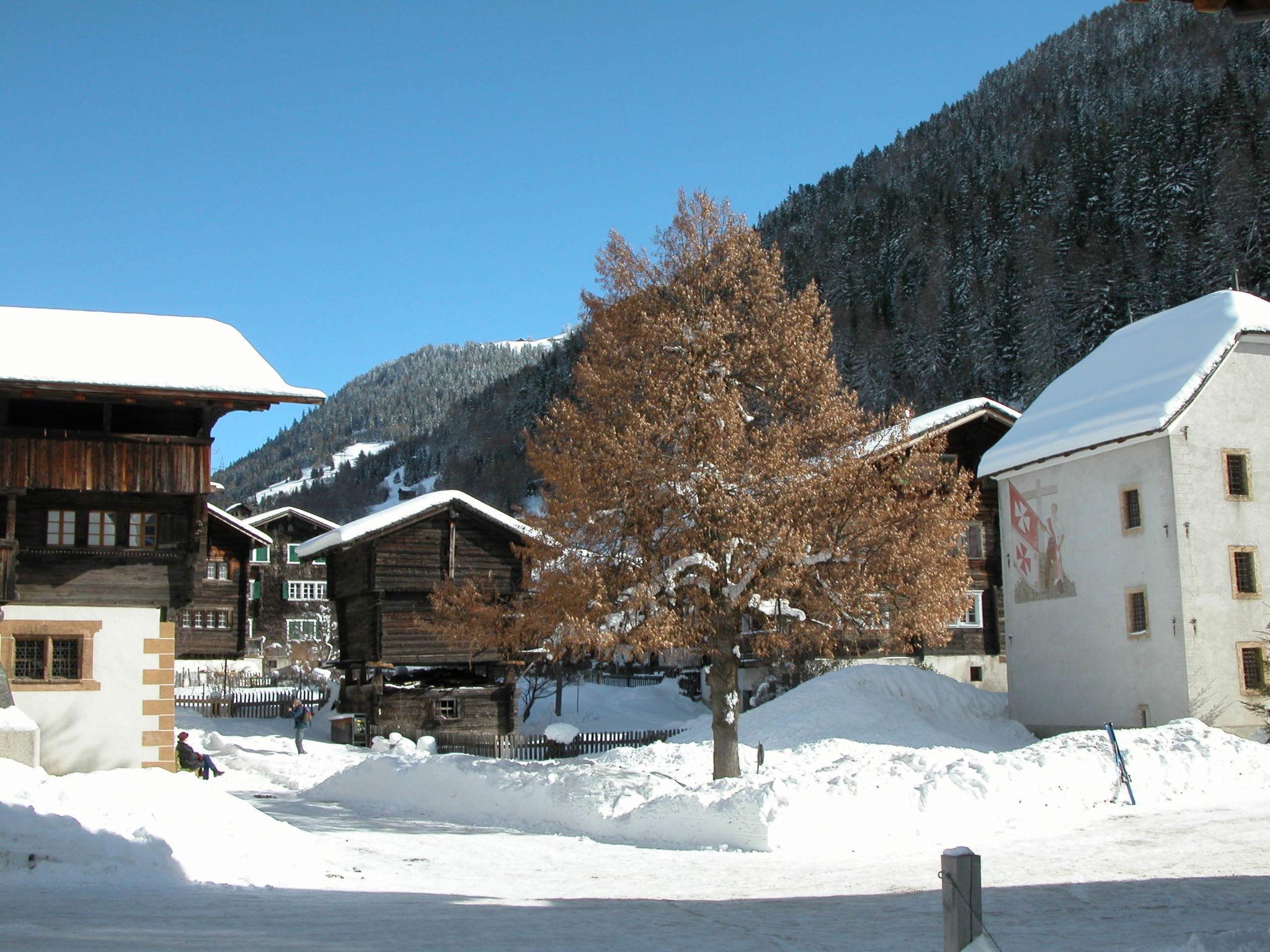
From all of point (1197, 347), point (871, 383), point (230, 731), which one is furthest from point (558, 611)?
point (871, 383)

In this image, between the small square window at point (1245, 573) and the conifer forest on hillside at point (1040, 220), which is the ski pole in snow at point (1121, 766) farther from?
the conifer forest on hillside at point (1040, 220)

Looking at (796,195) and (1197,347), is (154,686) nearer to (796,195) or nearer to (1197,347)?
(1197,347)

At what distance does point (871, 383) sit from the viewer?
107 m

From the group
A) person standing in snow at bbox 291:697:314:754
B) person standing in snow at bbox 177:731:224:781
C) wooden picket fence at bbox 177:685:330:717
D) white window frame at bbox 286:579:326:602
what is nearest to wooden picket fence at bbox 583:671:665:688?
wooden picket fence at bbox 177:685:330:717

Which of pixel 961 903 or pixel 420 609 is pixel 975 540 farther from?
pixel 961 903

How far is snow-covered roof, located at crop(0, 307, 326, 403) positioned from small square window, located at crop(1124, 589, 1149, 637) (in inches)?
815

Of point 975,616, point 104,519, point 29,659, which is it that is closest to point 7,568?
point 29,659

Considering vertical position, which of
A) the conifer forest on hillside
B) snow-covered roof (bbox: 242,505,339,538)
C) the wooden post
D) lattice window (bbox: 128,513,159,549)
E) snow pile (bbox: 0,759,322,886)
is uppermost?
the conifer forest on hillside

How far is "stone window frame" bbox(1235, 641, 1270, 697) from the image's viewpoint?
1123 inches

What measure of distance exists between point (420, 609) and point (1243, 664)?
24.6m

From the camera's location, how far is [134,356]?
2461 cm

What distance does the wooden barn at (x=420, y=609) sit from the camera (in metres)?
39.6

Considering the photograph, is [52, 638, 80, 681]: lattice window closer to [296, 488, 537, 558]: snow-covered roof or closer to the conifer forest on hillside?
[296, 488, 537, 558]: snow-covered roof

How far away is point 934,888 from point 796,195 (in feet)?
522
